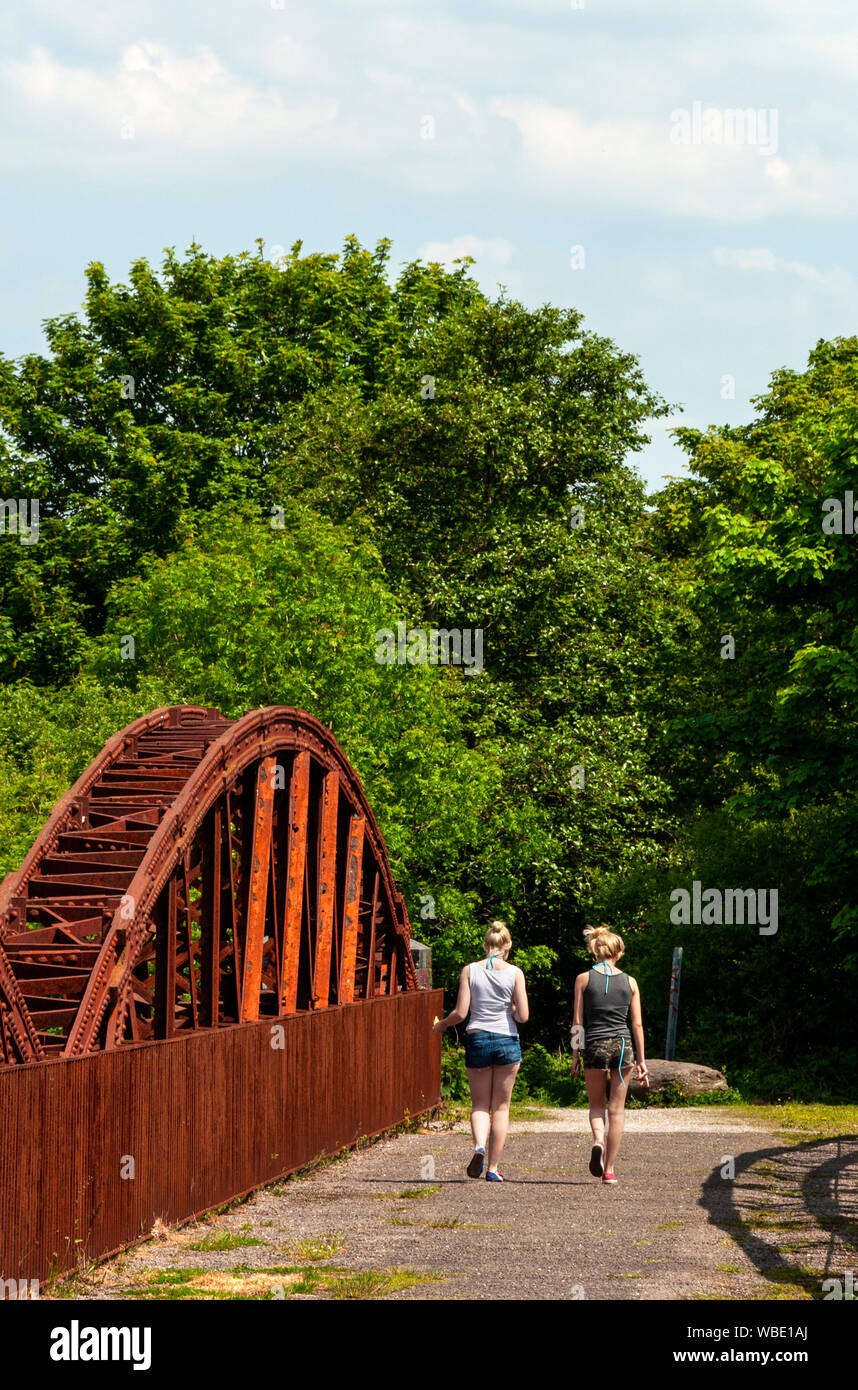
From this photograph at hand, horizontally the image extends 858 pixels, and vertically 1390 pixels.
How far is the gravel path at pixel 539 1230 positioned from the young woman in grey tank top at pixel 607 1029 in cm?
74

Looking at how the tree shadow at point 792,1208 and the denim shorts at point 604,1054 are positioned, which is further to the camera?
the denim shorts at point 604,1054

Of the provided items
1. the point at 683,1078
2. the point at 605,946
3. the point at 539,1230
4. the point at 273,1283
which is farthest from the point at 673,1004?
the point at 273,1283

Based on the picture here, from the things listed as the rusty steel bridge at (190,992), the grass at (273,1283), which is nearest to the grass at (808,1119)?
the rusty steel bridge at (190,992)

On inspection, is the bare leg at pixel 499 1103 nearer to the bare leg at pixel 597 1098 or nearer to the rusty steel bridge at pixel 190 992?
the bare leg at pixel 597 1098

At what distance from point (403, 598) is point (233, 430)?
10037 mm

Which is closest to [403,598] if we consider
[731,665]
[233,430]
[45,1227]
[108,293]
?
[731,665]

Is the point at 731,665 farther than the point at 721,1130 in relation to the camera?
Yes

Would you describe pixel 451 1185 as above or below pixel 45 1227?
below

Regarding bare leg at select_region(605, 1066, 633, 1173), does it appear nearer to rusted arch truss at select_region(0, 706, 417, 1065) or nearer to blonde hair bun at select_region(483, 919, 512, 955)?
blonde hair bun at select_region(483, 919, 512, 955)

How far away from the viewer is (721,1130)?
18.0m

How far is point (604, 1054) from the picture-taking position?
1088 cm

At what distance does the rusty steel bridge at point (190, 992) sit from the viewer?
8.45 meters

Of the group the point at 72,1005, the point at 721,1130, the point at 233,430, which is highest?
the point at 233,430
